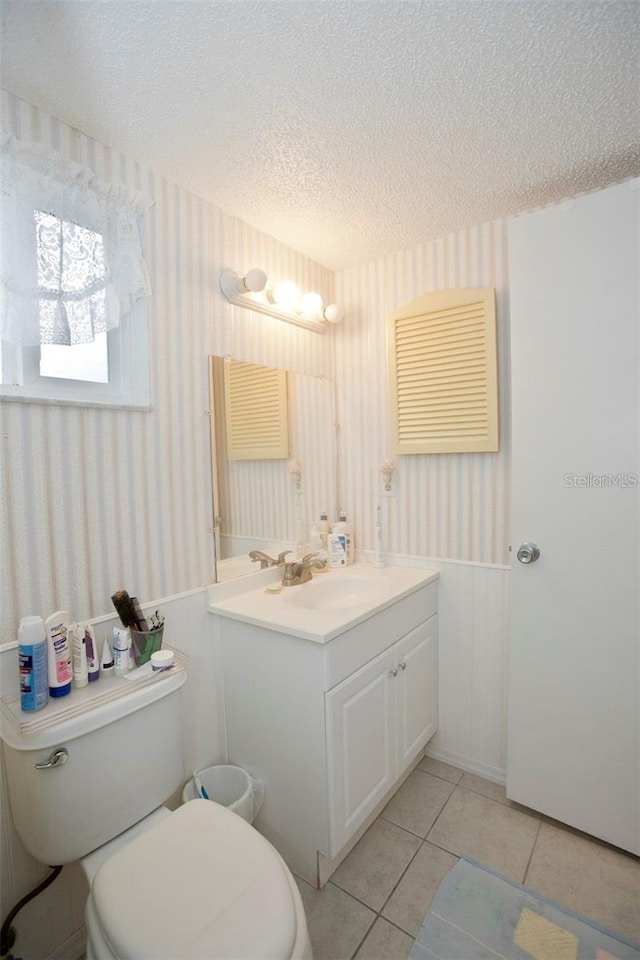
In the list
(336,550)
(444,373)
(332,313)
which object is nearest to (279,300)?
(332,313)

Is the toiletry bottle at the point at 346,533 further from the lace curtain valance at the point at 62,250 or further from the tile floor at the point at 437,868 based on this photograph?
the lace curtain valance at the point at 62,250

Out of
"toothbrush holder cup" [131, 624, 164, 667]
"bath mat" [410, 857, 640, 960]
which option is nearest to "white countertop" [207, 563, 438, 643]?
"toothbrush holder cup" [131, 624, 164, 667]

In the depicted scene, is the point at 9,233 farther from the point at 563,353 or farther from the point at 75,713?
the point at 563,353

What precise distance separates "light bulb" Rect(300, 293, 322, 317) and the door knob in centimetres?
130

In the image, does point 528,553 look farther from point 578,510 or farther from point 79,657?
point 79,657

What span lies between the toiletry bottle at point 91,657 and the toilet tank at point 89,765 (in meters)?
0.03

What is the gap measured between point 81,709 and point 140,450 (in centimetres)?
71

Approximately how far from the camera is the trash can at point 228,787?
1413 millimetres

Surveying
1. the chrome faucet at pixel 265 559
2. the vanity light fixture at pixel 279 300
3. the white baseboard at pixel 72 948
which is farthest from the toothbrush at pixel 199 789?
the vanity light fixture at pixel 279 300

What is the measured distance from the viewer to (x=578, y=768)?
4.83 ft

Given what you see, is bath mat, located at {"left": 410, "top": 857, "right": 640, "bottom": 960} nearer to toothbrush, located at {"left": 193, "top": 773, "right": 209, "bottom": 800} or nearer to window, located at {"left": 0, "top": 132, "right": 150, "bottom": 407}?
toothbrush, located at {"left": 193, "top": 773, "right": 209, "bottom": 800}

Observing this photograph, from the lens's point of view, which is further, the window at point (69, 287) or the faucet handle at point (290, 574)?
the faucet handle at point (290, 574)

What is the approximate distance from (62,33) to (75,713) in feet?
4.89

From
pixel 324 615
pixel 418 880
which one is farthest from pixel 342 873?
pixel 324 615
